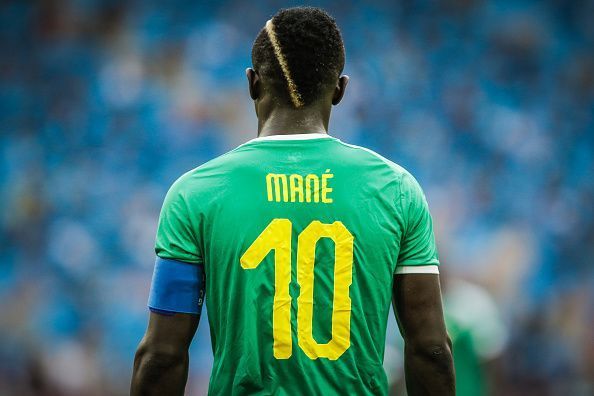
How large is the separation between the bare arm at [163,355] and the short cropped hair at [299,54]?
63cm

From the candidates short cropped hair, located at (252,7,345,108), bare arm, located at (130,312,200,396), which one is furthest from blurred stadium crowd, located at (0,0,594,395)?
short cropped hair, located at (252,7,345,108)

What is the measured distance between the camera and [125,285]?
620cm

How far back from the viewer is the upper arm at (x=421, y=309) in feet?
7.47

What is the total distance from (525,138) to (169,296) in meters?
4.87

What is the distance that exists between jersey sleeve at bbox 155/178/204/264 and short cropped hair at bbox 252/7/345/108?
383mm

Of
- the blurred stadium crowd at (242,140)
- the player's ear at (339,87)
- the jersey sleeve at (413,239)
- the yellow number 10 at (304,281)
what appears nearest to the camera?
the yellow number 10 at (304,281)

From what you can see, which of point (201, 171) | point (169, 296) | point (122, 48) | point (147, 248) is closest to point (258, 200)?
point (201, 171)

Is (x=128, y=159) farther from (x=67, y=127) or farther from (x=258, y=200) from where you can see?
(x=258, y=200)

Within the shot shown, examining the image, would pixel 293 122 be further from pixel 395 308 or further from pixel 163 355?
pixel 163 355

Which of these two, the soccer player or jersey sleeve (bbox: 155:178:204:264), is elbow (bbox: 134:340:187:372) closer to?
the soccer player

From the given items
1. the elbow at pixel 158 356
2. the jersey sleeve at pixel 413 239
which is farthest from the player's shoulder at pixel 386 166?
the elbow at pixel 158 356

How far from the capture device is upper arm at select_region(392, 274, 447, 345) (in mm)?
2275

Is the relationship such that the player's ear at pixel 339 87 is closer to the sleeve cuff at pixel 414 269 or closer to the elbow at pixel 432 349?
the sleeve cuff at pixel 414 269

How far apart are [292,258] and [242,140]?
14.3ft
